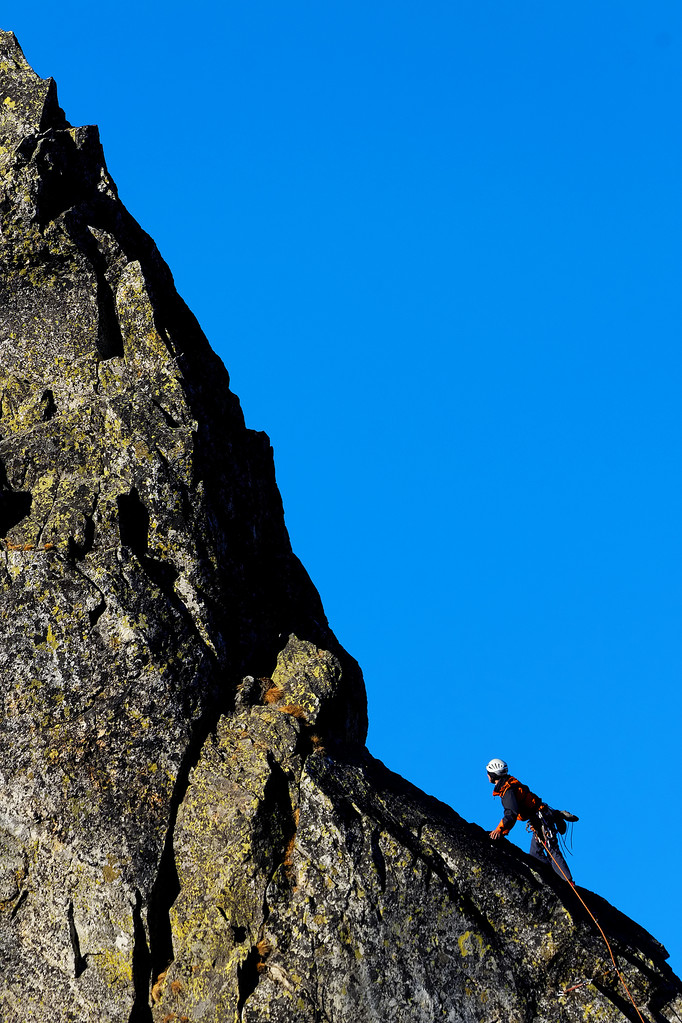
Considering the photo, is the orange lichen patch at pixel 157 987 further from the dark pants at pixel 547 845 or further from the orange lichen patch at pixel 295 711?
the dark pants at pixel 547 845

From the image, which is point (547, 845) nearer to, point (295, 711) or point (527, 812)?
point (527, 812)

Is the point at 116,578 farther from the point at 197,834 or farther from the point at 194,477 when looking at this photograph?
the point at 197,834

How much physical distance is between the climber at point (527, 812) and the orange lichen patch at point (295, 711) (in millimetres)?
5272

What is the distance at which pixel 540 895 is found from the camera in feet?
77.4

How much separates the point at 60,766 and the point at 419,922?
7.53 meters

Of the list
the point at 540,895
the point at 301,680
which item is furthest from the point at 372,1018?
the point at 301,680

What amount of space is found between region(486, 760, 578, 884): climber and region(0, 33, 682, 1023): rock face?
0.76m

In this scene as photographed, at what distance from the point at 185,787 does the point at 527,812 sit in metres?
8.47

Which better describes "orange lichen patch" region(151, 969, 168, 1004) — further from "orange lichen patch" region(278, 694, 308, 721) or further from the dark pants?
the dark pants

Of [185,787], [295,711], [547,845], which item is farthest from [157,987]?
[547,845]

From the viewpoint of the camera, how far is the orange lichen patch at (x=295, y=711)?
78.6 feet

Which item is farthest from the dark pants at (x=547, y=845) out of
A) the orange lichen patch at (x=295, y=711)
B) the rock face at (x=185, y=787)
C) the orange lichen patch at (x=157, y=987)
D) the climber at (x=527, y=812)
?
the orange lichen patch at (x=157, y=987)

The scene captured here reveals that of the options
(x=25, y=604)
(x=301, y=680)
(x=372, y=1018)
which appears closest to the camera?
(x=372, y=1018)

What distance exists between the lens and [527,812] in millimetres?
26719
